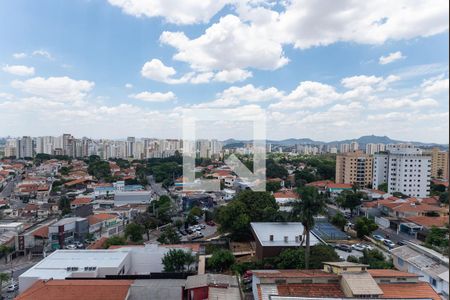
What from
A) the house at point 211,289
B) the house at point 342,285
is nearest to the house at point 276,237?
the house at point 342,285

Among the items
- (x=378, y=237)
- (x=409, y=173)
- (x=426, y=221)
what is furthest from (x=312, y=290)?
(x=409, y=173)

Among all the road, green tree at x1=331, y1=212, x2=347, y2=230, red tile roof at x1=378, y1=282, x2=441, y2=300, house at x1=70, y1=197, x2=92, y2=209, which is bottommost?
the road

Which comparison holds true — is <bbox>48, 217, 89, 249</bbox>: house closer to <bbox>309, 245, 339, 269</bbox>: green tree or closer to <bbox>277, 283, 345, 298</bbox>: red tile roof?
<bbox>309, 245, 339, 269</bbox>: green tree

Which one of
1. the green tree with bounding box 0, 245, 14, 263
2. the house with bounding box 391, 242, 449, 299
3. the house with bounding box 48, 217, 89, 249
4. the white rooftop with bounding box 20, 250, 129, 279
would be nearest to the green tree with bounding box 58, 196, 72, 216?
the house with bounding box 48, 217, 89, 249

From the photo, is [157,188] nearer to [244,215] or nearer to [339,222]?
[244,215]

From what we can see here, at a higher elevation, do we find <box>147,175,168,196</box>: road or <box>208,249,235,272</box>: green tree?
<box>208,249,235,272</box>: green tree

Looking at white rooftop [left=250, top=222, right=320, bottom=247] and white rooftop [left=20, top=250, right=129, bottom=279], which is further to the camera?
white rooftop [left=250, top=222, right=320, bottom=247]
